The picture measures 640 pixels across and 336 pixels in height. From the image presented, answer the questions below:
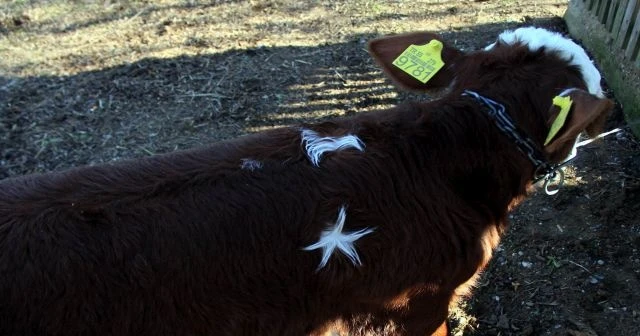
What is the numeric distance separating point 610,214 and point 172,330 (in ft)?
9.75

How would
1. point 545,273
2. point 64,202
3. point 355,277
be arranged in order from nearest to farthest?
point 64,202 → point 355,277 → point 545,273

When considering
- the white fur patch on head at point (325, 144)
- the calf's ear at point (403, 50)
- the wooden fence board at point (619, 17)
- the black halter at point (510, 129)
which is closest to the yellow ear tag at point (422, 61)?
the calf's ear at point (403, 50)

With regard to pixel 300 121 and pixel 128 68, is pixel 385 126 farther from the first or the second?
pixel 128 68

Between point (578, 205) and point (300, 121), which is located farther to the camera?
point (300, 121)

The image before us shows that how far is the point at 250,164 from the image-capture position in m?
2.43

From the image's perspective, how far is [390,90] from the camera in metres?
5.08

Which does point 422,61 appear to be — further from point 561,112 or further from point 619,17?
point 619,17

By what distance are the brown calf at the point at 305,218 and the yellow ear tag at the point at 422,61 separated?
0.32 ft

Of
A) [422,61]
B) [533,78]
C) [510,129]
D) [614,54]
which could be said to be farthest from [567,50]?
[614,54]

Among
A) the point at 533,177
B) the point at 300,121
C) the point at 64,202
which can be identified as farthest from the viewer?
the point at 300,121

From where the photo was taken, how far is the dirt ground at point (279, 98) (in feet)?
11.6

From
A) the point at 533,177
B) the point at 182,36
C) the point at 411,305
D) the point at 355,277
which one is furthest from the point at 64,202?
the point at 182,36

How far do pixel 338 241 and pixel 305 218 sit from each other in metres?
0.17

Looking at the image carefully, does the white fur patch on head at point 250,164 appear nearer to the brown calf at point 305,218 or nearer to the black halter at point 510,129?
the brown calf at point 305,218
